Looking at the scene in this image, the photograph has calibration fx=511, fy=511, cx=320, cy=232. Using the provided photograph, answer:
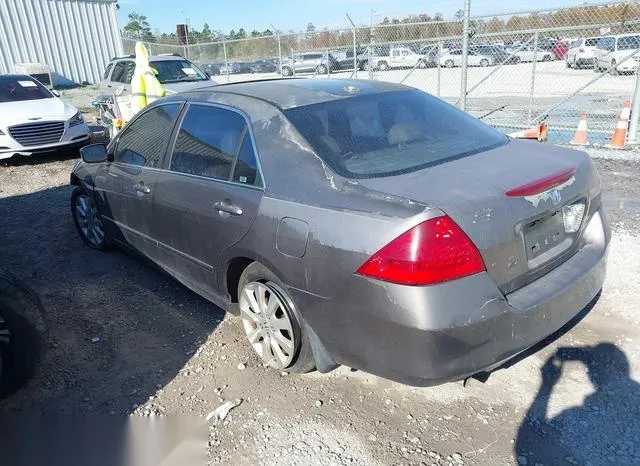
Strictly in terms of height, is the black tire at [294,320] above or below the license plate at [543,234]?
below

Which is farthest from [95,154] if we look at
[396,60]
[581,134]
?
[396,60]

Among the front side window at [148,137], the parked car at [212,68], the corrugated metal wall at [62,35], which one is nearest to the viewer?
the front side window at [148,137]

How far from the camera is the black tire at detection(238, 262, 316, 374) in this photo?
2705 millimetres

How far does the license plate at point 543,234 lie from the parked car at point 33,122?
9.26 metres

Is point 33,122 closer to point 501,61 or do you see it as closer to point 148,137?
point 148,137

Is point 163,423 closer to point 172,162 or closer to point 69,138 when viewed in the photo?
point 172,162

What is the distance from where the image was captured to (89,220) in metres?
5.05

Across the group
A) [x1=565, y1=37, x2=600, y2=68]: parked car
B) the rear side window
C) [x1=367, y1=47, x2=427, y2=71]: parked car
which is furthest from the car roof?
[x1=565, y1=37, x2=600, y2=68]: parked car

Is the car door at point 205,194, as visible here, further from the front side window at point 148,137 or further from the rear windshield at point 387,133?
the rear windshield at point 387,133

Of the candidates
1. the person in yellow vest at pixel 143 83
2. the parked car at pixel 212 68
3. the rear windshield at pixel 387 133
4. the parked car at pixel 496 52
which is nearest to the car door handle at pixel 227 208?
the rear windshield at pixel 387 133

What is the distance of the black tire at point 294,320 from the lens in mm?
2705

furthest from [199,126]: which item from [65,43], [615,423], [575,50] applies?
[65,43]

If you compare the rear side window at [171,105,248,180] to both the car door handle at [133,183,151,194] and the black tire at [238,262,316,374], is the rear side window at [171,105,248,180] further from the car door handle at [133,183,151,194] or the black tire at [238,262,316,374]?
the black tire at [238,262,316,374]

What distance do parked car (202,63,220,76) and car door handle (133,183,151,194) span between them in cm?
1940
